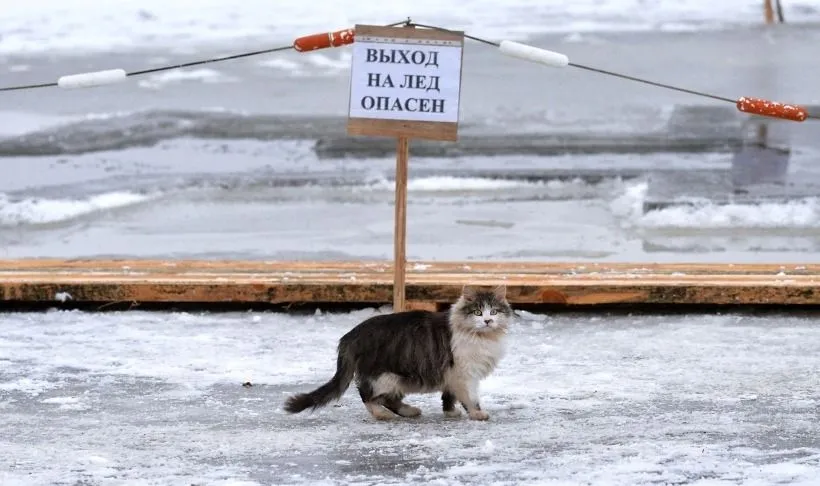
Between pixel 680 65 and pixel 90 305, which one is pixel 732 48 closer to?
pixel 680 65

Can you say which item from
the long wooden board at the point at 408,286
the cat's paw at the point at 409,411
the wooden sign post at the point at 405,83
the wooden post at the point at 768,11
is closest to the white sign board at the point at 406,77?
the wooden sign post at the point at 405,83

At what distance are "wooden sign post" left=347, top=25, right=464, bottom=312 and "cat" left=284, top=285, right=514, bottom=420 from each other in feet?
4.83

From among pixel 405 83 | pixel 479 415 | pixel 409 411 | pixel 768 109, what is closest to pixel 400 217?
pixel 405 83

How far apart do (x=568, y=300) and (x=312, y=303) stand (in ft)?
4.78

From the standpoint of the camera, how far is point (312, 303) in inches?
322

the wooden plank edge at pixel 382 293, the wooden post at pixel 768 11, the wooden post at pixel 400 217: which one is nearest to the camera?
the wooden post at pixel 400 217

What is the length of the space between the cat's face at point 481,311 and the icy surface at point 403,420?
38 cm

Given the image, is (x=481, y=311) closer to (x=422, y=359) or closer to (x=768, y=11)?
(x=422, y=359)

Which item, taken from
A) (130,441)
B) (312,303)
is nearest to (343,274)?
(312,303)

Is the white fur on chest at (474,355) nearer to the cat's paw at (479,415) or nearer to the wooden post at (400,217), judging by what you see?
the cat's paw at (479,415)

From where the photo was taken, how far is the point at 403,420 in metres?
5.81

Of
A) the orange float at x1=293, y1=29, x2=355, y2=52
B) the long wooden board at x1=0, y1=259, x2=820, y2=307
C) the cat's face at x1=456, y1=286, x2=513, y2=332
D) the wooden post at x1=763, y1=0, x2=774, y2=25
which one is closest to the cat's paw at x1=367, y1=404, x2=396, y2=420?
the cat's face at x1=456, y1=286, x2=513, y2=332

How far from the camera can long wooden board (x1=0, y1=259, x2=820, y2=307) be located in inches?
313

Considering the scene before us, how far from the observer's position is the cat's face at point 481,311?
576 cm
